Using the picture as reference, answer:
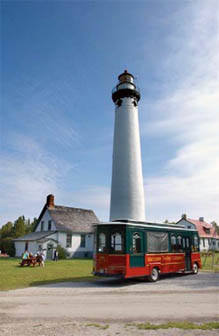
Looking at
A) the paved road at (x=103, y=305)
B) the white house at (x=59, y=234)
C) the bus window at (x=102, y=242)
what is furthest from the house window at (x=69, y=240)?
the paved road at (x=103, y=305)

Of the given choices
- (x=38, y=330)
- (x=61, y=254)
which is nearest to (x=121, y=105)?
(x=61, y=254)

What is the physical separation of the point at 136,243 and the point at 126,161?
12173 mm

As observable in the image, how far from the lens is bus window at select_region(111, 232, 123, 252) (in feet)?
45.8

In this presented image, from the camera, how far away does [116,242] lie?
46.3 feet

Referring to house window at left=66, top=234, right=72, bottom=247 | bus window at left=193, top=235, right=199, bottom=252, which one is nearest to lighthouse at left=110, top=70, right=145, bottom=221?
bus window at left=193, top=235, right=199, bottom=252

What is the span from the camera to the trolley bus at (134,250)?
1379 centimetres

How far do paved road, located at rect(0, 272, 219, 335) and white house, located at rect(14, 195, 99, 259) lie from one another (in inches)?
880

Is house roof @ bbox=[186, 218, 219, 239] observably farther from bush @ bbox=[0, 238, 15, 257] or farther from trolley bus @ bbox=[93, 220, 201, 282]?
trolley bus @ bbox=[93, 220, 201, 282]

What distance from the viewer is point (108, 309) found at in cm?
834

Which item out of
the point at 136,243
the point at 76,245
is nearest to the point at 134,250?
the point at 136,243

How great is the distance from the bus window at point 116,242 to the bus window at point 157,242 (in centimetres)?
191

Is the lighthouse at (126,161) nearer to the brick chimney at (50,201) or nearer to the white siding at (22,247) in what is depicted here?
the white siding at (22,247)

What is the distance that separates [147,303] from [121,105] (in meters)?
21.6

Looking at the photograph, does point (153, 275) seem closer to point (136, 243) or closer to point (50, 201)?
point (136, 243)
